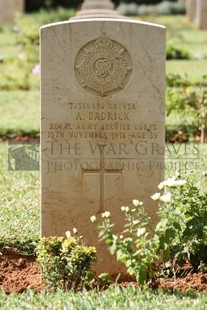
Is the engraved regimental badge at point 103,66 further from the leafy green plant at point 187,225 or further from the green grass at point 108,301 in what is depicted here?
the green grass at point 108,301

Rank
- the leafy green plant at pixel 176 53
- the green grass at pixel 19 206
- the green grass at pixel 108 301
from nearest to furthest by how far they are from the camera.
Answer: the green grass at pixel 108 301 < the green grass at pixel 19 206 < the leafy green plant at pixel 176 53

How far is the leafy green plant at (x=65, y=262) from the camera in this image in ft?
14.3

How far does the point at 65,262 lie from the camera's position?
441 cm

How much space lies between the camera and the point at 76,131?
15.7 ft

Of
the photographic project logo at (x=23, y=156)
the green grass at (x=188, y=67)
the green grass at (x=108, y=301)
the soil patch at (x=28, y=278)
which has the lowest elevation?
the soil patch at (x=28, y=278)

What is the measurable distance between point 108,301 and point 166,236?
1.61ft

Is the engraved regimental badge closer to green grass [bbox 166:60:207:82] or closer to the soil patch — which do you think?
the soil patch

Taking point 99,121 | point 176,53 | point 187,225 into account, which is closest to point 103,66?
point 99,121

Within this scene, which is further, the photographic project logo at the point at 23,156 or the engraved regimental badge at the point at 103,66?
the photographic project logo at the point at 23,156

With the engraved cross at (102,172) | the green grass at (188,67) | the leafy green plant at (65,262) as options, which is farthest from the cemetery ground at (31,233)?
the green grass at (188,67)

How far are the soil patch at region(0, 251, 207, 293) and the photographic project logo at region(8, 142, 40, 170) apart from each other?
2.56 m

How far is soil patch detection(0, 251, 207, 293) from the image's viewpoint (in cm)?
443

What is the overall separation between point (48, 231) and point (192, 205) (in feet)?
3.08

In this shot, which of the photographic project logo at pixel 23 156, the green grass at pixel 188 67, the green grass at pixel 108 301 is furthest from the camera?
the green grass at pixel 188 67
